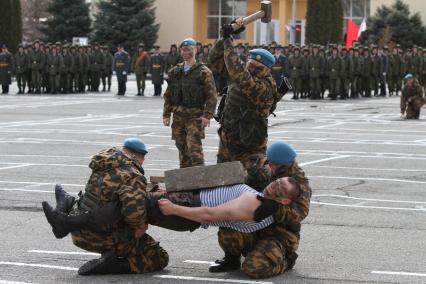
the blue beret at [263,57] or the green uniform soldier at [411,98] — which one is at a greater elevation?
the blue beret at [263,57]

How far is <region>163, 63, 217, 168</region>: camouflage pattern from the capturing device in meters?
13.2

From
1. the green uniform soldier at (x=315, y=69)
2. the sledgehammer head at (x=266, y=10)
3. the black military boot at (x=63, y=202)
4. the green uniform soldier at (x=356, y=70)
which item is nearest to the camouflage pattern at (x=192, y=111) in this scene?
the sledgehammer head at (x=266, y=10)

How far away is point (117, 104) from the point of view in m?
34.1

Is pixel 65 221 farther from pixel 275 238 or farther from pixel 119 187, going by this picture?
pixel 275 238

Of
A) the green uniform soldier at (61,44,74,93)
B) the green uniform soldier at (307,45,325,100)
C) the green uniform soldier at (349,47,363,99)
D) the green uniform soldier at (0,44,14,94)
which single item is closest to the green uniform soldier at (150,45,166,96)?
the green uniform soldier at (61,44,74,93)

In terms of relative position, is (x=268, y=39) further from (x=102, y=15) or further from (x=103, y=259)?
(x=103, y=259)

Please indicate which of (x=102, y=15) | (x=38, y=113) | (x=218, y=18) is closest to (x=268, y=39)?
(x=218, y=18)

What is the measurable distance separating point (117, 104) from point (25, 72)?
751 cm

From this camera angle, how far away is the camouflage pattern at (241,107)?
9773 millimetres

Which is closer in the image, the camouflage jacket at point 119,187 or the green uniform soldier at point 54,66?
the camouflage jacket at point 119,187

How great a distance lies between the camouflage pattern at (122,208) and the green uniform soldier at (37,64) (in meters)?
31.7

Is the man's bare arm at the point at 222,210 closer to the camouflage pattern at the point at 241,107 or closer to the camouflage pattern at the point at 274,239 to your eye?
the camouflage pattern at the point at 274,239

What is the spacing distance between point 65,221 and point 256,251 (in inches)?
61.6

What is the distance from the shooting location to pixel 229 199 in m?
8.41
